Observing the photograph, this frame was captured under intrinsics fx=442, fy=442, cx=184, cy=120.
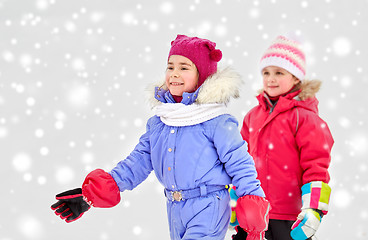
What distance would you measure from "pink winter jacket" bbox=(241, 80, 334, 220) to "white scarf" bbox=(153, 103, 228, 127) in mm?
480

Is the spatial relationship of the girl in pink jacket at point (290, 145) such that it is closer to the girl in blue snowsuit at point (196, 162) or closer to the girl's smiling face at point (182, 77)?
the girl in blue snowsuit at point (196, 162)

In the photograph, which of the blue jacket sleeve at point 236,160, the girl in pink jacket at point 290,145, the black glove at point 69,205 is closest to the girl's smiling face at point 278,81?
the girl in pink jacket at point 290,145

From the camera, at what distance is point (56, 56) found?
3824mm

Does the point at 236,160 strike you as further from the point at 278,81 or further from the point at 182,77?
the point at 278,81

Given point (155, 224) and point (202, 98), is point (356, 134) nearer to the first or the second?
point (155, 224)

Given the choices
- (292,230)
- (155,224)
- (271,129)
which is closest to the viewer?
(292,230)

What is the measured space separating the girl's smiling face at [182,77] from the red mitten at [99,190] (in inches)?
19.6

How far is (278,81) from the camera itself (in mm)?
2436

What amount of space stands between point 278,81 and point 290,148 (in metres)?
0.38

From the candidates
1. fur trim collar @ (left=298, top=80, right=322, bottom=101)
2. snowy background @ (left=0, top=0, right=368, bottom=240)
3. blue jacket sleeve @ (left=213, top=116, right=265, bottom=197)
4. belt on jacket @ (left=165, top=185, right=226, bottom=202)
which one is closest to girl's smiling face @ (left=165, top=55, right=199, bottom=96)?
blue jacket sleeve @ (left=213, top=116, right=265, bottom=197)

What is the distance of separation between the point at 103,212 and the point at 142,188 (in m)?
Answer: 0.37

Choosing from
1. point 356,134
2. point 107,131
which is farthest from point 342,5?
point 107,131

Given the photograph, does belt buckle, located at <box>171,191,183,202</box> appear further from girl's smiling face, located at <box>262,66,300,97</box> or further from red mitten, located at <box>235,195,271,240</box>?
girl's smiling face, located at <box>262,66,300,97</box>

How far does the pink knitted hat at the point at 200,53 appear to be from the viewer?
2.01 metres
